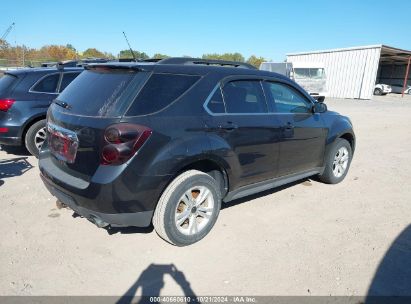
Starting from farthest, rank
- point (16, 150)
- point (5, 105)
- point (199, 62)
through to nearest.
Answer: point (16, 150), point (5, 105), point (199, 62)

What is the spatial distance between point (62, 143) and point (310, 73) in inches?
807

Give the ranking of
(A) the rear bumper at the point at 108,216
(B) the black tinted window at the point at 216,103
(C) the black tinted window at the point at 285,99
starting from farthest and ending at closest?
1. (C) the black tinted window at the point at 285,99
2. (B) the black tinted window at the point at 216,103
3. (A) the rear bumper at the point at 108,216

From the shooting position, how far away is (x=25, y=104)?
6086 millimetres

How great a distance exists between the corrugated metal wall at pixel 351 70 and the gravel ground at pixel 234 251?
26624 mm

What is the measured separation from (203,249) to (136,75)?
180cm

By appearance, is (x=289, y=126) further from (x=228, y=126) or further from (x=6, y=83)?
(x=6, y=83)

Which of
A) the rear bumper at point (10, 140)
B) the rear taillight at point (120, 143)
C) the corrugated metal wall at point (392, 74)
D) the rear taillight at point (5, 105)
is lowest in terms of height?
the corrugated metal wall at point (392, 74)

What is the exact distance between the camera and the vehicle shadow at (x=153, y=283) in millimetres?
2713

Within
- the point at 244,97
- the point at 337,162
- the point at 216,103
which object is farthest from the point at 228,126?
the point at 337,162

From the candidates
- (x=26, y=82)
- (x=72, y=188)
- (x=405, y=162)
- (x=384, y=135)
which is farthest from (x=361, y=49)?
(x=72, y=188)

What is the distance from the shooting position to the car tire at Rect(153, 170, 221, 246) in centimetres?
322

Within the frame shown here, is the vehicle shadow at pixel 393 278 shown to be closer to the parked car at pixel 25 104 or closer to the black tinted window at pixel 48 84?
the parked car at pixel 25 104

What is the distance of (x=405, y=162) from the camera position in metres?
7.06

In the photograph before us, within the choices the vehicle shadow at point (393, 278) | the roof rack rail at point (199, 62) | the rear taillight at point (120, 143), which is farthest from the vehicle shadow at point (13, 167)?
the vehicle shadow at point (393, 278)
